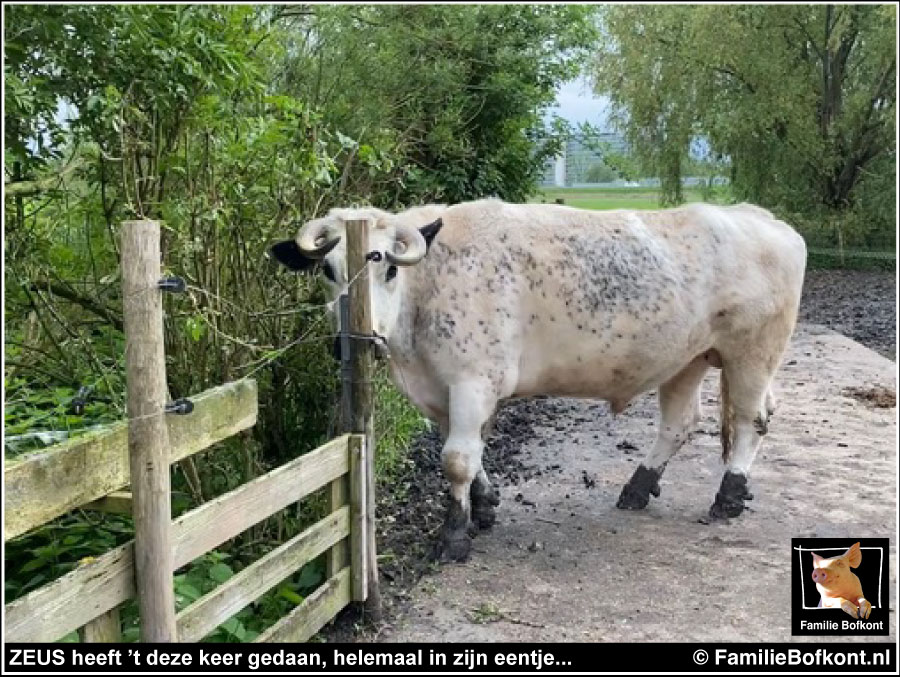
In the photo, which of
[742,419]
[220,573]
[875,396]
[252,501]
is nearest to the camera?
[252,501]

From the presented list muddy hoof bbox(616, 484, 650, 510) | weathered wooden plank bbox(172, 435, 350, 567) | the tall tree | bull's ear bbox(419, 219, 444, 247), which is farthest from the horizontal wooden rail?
the tall tree

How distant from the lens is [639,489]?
579 cm

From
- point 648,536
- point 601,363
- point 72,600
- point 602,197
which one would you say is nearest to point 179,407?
point 72,600

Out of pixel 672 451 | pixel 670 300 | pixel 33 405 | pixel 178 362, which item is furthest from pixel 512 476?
pixel 33 405

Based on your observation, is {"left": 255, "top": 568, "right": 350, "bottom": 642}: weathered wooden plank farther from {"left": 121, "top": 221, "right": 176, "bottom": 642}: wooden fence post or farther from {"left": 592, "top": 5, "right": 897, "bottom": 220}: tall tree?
{"left": 592, "top": 5, "right": 897, "bottom": 220}: tall tree

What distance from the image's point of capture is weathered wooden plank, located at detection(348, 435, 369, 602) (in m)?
4.00

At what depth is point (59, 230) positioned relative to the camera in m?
4.17

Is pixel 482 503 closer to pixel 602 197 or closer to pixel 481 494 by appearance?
pixel 481 494

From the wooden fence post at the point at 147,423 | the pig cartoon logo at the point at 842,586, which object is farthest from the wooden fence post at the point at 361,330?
the pig cartoon logo at the point at 842,586

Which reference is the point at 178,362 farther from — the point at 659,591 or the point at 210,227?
the point at 659,591

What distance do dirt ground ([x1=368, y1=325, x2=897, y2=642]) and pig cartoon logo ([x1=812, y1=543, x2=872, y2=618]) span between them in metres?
0.25

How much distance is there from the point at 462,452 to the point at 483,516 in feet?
2.57

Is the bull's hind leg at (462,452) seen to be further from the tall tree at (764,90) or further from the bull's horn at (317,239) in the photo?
the tall tree at (764,90)
